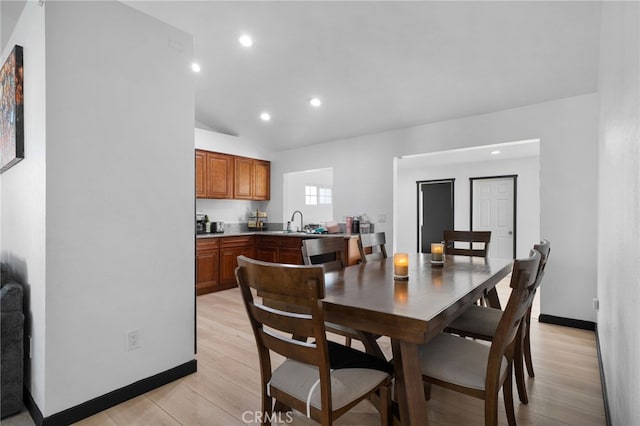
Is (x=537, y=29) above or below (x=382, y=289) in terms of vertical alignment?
above

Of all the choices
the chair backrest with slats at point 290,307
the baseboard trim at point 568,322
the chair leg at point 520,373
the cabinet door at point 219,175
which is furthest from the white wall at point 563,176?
the cabinet door at point 219,175

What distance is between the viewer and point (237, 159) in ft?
18.1

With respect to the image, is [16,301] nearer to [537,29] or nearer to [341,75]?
[341,75]

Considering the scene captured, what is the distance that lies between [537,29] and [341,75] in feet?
6.04

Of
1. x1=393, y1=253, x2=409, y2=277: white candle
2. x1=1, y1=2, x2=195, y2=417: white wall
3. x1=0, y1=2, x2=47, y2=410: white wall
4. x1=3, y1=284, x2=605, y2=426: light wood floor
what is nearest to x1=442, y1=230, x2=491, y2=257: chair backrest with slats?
x1=3, y1=284, x2=605, y2=426: light wood floor

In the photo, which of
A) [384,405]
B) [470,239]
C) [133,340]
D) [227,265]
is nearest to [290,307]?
[384,405]

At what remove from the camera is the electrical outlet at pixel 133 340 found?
80.0 inches

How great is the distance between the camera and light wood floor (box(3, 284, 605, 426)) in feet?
5.93

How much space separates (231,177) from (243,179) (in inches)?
11.1

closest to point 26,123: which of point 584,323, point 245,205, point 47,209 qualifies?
point 47,209

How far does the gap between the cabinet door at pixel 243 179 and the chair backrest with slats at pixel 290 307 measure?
4.36 metres

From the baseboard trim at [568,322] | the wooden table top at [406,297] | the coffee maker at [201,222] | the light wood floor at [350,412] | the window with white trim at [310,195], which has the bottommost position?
the light wood floor at [350,412]

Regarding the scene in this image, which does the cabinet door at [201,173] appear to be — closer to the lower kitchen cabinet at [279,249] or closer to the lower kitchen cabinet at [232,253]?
the lower kitchen cabinet at [232,253]

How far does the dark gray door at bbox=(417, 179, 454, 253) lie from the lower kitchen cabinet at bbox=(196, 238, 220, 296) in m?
4.49
